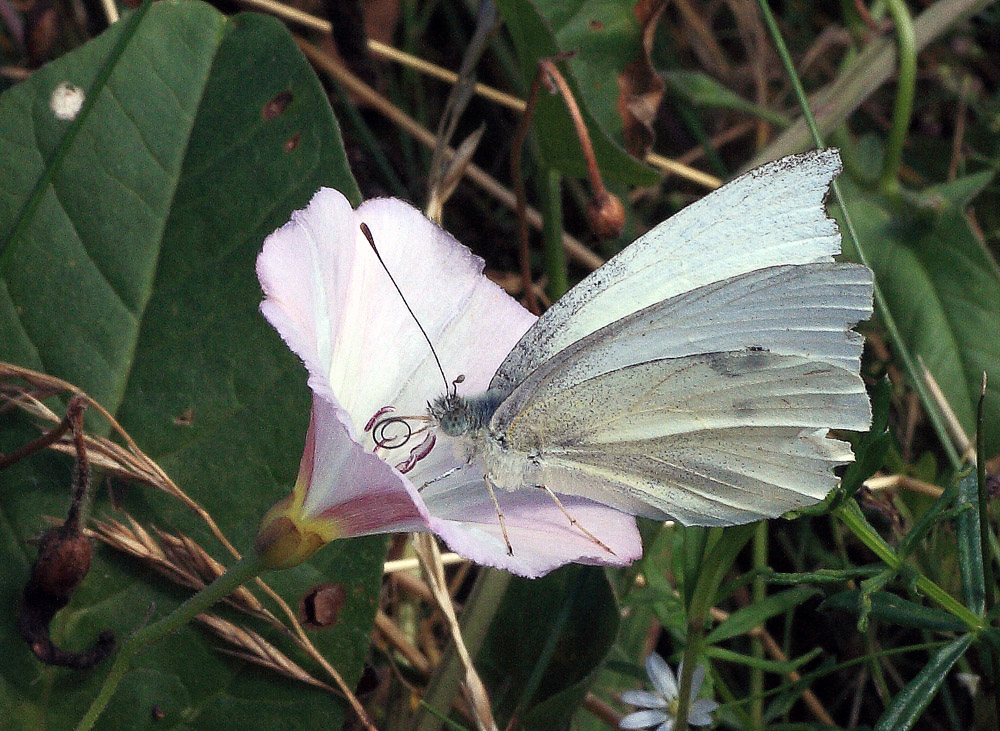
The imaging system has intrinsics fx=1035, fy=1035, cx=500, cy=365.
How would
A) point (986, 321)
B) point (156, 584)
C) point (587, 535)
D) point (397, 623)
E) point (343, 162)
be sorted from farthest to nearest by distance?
point (986, 321)
point (397, 623)
point (343, 162)
point (156, 584)
point (587, 535)

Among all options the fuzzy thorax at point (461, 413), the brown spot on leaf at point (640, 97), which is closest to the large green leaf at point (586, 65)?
the brown spot on leaf at point (640, 97)

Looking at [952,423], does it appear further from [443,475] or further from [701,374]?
[443,475]

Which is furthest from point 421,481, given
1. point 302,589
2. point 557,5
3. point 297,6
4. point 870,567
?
point 297,6

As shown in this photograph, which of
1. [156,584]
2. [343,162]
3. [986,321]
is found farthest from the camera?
[986,321]

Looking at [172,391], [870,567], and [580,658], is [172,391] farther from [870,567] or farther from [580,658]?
[870,567]

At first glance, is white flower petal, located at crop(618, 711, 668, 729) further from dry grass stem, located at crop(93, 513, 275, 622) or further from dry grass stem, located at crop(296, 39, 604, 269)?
dry grass stem, located at crop(296, 39, 604, 269)

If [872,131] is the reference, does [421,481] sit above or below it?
below

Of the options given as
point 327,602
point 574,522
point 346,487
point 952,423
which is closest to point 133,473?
point 327,602

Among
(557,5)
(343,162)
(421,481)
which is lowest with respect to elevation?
(421,481)
